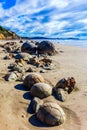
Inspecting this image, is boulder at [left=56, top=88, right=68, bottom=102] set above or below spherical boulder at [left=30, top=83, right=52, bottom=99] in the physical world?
below

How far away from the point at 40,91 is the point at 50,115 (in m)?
1.42

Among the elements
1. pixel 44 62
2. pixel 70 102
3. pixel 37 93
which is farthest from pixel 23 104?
pixel 44 62

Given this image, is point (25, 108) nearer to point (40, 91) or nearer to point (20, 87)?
point (40, 91)

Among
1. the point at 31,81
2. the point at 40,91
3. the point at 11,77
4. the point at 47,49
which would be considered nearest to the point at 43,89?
the point at 40,91

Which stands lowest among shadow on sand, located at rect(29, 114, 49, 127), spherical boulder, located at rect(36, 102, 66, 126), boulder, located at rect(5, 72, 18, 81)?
shadow on sand, located at rect(29, 114, 49, 127)

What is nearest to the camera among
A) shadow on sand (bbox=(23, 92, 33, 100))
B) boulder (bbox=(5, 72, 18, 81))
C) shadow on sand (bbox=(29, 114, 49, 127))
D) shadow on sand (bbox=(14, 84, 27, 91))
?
shadow on sand (bbox=(29, 114, 49, 127))

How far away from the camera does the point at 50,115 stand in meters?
6.33

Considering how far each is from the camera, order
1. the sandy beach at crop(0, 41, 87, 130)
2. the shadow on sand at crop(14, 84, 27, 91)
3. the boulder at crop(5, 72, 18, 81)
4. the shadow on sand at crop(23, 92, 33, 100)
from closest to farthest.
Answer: the sandy beach at crop(0, 41, 87, 130)
the shadow on sand at crop(23, 92, 33, 100)
the shadow on sand at crop(14, 84, 27, 91)
the boulder at crop(5, 72, 18, 81)

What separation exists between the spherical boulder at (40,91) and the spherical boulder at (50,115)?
1.13 meters

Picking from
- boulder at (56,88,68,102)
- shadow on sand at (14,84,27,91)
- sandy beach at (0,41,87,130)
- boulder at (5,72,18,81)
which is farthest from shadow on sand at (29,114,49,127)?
boulder at (5,72,18,81)

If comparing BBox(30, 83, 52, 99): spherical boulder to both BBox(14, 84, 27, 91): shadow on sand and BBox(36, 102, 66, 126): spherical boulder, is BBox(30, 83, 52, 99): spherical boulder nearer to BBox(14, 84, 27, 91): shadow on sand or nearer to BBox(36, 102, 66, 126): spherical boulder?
BBox(14, 84, 27, 91): shadow on sand

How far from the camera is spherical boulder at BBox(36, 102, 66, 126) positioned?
6.29 metres

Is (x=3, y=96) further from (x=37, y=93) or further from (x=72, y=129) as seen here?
(x=72, y=129)

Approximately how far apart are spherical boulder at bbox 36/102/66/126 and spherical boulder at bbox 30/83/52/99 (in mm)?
1125
